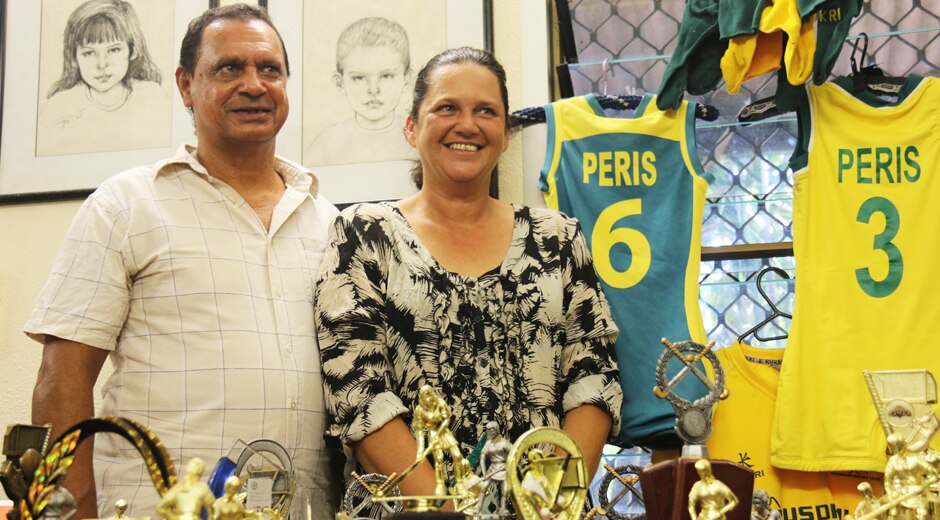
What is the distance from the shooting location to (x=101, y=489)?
1.67 metres

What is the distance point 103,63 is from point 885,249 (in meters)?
1.85

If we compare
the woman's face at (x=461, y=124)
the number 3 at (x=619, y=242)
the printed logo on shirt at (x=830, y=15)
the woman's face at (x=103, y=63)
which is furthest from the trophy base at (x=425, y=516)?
the woman's face at (x=103, y=63)

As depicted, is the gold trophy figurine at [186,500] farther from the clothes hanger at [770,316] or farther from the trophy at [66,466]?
the clothes hanger at [770,316]

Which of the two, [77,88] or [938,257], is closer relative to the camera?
[938,257]

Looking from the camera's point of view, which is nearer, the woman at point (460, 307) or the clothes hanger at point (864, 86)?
the woman at point (460, 307)

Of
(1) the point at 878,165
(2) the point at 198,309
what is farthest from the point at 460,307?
(1) the point at 878,165

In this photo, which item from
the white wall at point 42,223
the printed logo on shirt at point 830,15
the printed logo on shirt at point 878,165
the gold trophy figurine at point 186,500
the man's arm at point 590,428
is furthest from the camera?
the white wall at point 42,223

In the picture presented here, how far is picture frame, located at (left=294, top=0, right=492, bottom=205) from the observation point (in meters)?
2.34

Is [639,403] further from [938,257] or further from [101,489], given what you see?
[101,489]

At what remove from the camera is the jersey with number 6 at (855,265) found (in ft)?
6.46

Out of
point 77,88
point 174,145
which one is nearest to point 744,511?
point 174,145

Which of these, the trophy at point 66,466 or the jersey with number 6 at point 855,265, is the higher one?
the jersey with number 6 at point 855,265

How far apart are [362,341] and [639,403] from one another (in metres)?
0.60

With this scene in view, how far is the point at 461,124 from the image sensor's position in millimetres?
1768
